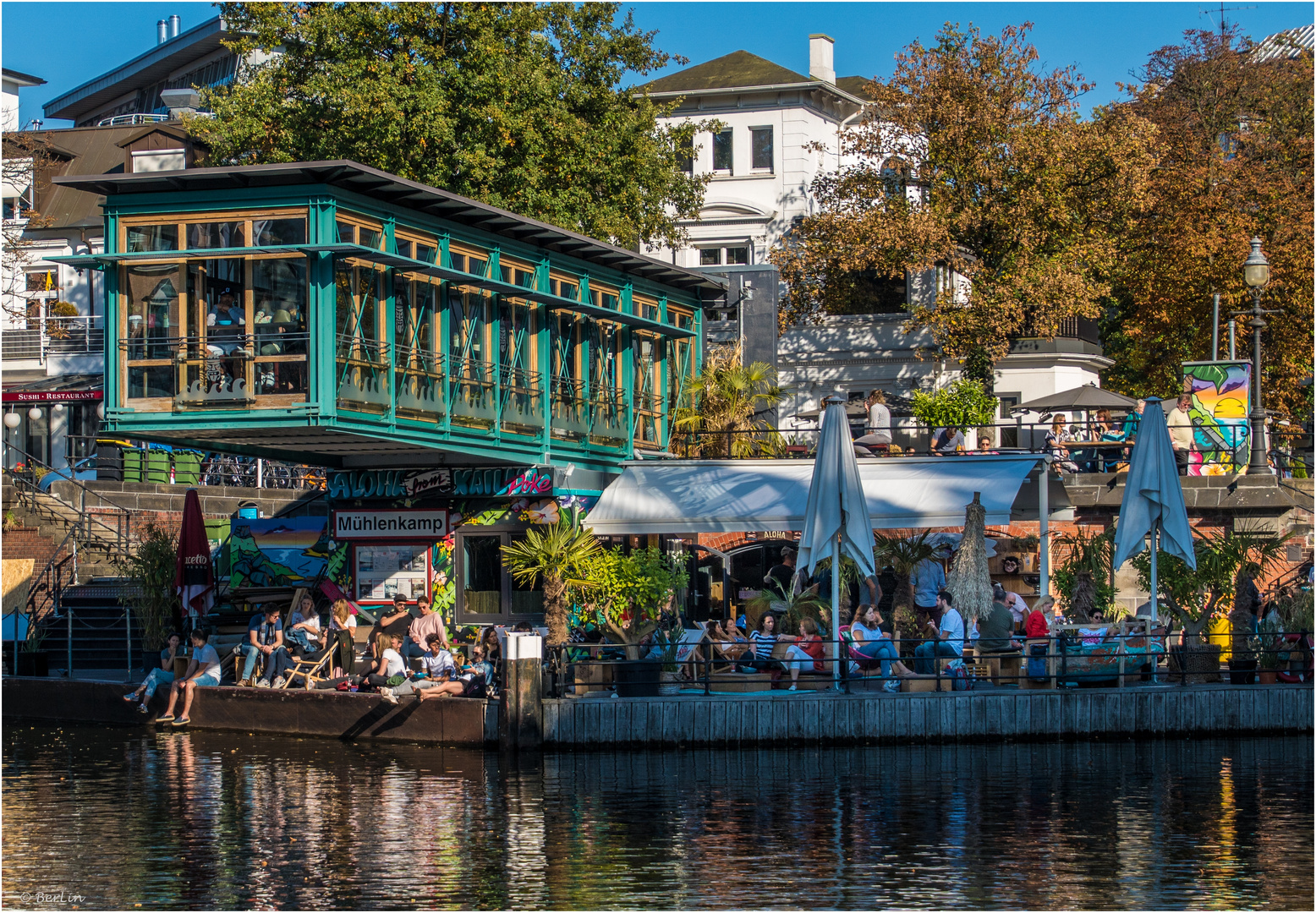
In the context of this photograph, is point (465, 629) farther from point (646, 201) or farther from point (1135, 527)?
point (646, 201)

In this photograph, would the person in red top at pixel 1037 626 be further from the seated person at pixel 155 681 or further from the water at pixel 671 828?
the seated person at pixel 155 681

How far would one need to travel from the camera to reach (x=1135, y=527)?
22125 mm

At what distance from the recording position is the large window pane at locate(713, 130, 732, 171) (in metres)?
52.4

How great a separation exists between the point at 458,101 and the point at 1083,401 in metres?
15.2

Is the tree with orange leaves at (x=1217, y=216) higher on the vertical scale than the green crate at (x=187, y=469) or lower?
higher

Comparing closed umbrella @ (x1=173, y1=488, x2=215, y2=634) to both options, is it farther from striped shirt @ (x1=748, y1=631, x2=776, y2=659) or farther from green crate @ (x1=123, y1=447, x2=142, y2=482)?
green crate @ (x1=123, y1=447, x2=142, y2=482)

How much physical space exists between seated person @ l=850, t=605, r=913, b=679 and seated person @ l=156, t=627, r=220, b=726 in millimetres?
9046

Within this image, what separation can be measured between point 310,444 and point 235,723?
179 inches

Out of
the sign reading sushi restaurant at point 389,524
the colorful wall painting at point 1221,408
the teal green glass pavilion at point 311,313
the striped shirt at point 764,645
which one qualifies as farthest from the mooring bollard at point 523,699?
the colorful wall painting at point 1221,408

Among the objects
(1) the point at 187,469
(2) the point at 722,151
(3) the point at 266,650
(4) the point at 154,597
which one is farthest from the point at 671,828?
(2) the point at 722,151

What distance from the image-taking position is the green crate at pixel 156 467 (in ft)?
121

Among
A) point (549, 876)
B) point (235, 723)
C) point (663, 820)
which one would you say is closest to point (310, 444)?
point (235, 723)

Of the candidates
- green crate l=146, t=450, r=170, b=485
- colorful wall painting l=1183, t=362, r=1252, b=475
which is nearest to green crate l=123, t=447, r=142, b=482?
green crate l=146, t=450, r=170, b=485

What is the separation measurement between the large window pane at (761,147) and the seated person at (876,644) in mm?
31897
